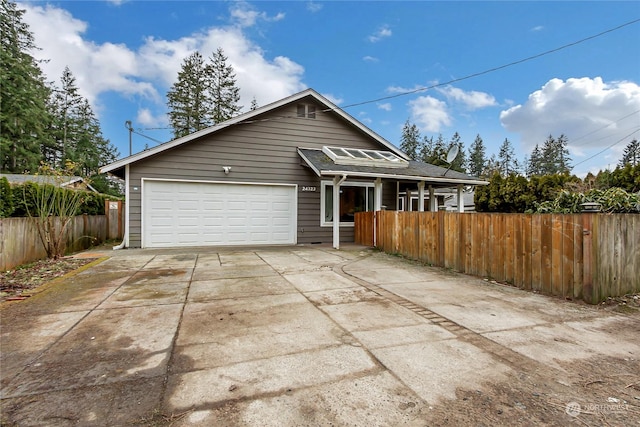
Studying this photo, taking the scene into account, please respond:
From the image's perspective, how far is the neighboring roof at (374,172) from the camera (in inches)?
346

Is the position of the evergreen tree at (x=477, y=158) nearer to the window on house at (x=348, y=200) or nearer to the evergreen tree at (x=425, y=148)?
the evergreen tree at (x=425, y=148)

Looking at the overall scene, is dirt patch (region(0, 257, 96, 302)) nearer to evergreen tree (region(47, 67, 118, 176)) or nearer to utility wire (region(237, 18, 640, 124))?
utility wire (region(237, 18, 640, 124))

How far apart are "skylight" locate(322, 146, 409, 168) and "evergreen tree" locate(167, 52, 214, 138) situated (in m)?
18.8

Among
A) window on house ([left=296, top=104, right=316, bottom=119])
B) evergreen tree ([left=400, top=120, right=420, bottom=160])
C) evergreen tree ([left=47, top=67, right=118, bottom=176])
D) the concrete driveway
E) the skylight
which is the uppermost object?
evergreen tree ([left=400, top=120, right=420, bottom=160])

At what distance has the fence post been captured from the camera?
13.1 feet

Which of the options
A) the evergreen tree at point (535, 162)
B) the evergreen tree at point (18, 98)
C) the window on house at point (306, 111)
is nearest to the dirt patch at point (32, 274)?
the window on house at point (306, 111)

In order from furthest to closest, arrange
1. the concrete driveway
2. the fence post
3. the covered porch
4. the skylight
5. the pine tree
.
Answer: the pine tree
the skylight
the covered porch
the fence post
the concrete driveway

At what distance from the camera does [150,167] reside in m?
9.19

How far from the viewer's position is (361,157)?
1027 centimetres

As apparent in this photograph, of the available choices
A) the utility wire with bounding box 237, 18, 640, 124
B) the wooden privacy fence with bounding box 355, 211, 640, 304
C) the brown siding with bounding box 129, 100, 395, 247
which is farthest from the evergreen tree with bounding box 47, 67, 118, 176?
the wooden privacy fence with bounding box 355, 211, 640, 304

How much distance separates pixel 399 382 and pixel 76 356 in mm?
2599

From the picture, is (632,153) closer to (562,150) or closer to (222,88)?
(562,150)

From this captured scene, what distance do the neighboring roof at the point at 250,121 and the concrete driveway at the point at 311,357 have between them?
A: 5.22 meters

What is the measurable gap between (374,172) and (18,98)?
82.5 feet
